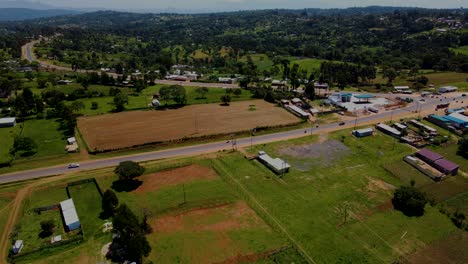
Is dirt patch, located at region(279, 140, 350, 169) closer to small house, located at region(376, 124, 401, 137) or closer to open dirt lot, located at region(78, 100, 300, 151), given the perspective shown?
open dirt lot, located at region(78, 100, 300, 151)

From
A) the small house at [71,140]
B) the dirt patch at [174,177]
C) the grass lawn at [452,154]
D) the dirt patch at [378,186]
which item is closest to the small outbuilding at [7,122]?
the small house at [71,140]

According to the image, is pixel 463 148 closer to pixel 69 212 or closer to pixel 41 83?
pixel 69 212

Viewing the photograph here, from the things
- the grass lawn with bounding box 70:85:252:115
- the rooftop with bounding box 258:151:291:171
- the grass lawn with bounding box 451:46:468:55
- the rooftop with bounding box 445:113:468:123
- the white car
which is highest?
the grass lawn with bounding box 451:46:468:55

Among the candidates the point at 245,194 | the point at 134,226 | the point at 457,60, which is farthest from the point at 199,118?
the point at 457,60

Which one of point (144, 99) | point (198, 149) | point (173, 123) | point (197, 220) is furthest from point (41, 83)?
point (197, 220)

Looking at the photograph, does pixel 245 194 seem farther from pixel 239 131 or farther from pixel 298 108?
pixel 298 108

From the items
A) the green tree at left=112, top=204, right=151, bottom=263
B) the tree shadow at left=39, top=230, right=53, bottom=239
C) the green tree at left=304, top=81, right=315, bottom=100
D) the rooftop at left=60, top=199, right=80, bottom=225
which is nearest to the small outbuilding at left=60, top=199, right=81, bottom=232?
the rooftop at left=60, top=199, right=80, bottom=225
